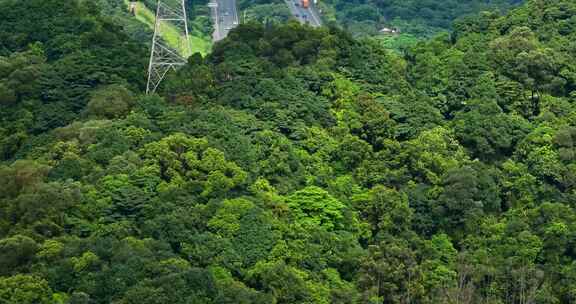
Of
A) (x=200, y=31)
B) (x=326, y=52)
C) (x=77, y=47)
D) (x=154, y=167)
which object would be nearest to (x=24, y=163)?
(x=154, y=167)

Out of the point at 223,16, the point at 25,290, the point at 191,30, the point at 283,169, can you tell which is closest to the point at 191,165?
the point at 283,169

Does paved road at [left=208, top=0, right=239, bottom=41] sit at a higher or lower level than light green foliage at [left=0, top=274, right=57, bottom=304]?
lower

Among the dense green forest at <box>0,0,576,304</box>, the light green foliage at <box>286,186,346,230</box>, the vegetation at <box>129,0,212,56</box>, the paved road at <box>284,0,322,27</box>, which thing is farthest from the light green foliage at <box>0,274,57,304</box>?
the paved road at <box>284,0,322,27</box>

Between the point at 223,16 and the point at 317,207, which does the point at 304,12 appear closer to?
the point at 223,16

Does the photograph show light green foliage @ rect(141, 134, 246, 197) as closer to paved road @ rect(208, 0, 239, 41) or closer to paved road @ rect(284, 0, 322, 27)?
paved road @ rect(208, 0, 239, 41)

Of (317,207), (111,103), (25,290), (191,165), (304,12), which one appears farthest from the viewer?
(304,12)

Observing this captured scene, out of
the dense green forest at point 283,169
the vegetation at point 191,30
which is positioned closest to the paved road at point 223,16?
the vegetation at point 191,30

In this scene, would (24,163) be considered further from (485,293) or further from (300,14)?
(300,14)
